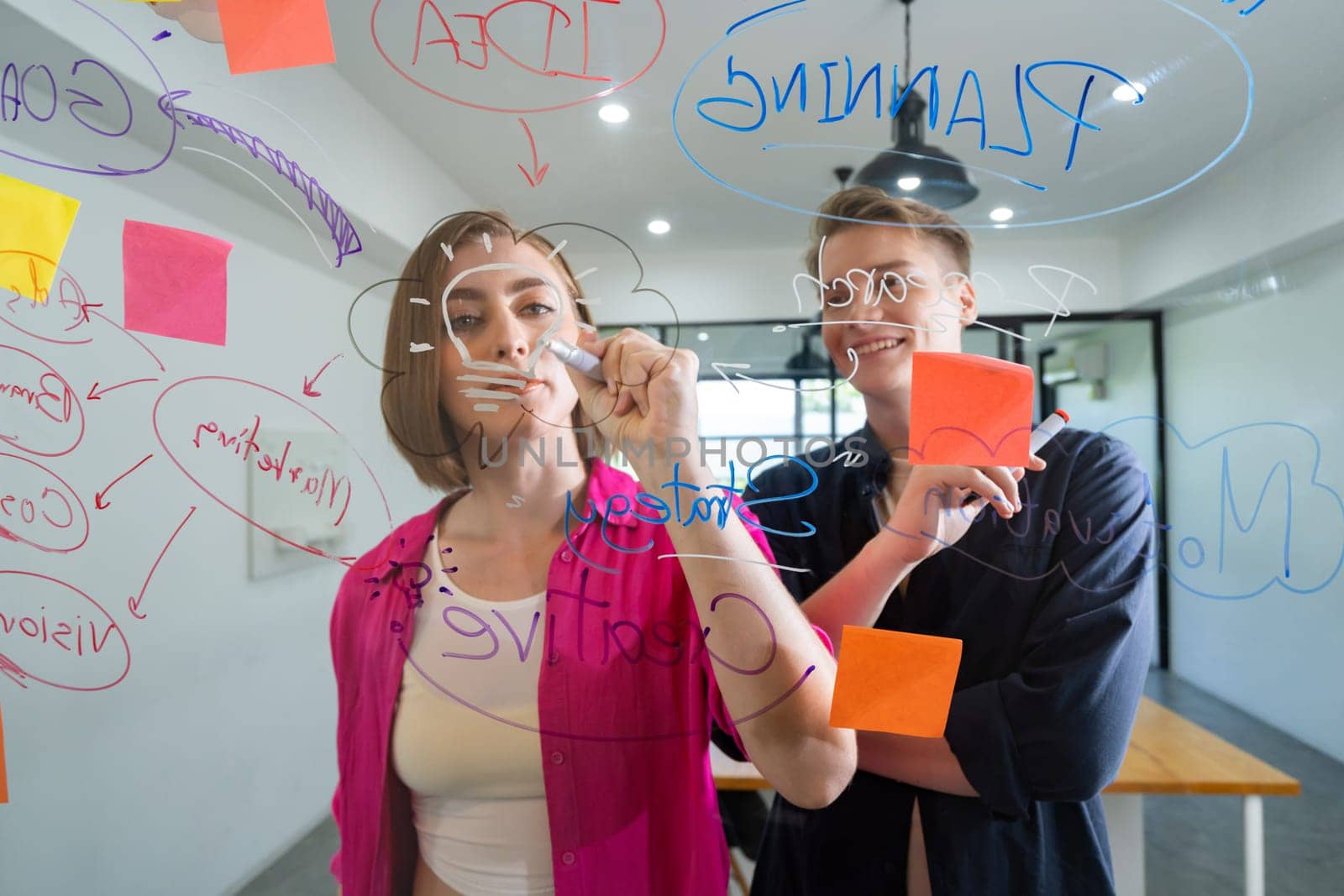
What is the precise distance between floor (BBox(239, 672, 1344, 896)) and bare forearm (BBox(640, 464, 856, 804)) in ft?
0.85

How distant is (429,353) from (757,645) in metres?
0.34

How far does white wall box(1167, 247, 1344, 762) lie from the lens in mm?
521

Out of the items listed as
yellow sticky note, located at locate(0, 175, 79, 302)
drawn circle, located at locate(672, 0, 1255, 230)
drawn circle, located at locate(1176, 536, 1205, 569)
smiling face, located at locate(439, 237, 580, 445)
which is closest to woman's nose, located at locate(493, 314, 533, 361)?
smiling face, located at locate(439, 237, 580, 445)

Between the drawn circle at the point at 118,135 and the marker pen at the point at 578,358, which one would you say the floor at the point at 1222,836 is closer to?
the marker pen at the point at 578,358

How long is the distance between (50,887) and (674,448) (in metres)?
0.77

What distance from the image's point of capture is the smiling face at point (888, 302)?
20.0 inches

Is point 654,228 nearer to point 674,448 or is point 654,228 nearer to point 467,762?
point 674,448

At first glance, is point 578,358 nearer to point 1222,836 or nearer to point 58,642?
point 58,642

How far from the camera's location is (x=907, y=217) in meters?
0.51

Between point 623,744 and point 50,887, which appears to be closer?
point 623,744

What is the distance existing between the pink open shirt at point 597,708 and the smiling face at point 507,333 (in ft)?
0.22

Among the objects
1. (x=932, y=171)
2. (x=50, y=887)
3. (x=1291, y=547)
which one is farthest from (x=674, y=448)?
(x=50, y=887)

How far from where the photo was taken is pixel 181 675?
0.62 meters

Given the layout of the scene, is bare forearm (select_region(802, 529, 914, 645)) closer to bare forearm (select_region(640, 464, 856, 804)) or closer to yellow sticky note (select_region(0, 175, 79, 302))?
bare forearm (select_region(640, 464, 856, 804))
